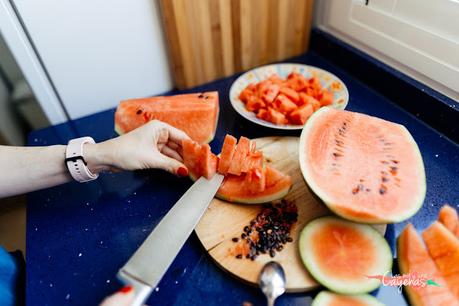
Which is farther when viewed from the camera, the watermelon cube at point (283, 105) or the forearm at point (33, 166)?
the watermelon cube at point (283, 105)

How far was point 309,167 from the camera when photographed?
0.79 metres

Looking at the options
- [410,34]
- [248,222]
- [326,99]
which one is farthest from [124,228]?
[410,34]

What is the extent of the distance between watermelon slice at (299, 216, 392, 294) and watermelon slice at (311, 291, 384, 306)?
0.06 ft

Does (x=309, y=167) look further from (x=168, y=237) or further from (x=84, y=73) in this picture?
(x=84, y=73)

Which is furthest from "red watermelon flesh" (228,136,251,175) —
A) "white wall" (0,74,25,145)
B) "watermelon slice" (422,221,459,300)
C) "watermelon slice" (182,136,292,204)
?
"white wall" (0,74,25,145)

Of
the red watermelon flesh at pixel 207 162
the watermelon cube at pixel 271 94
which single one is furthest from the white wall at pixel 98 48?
the red watermelon flesh at pixel 207 162

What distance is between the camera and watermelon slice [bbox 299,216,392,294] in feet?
2.16

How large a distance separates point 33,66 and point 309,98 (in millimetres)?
954

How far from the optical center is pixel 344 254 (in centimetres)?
70

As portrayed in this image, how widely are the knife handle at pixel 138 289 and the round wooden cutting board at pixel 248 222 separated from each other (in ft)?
0.59

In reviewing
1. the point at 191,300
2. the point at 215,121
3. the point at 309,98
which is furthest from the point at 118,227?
the point at 309,98

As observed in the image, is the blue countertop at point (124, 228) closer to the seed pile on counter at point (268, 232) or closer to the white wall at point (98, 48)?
the seed pile on counter at point (268, 232)

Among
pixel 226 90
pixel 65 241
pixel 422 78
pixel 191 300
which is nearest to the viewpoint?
pixel 191 300

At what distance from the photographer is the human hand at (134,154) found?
85 cm
